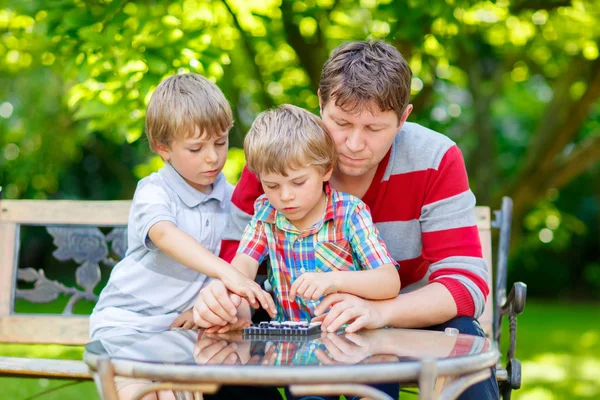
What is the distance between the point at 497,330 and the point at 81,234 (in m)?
1.84

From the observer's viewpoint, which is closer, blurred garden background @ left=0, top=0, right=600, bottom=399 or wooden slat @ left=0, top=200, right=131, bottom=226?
wooden slat @ left=0, top=200, right=131, bottom=226

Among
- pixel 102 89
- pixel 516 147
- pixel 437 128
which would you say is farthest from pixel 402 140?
pixel 516 147

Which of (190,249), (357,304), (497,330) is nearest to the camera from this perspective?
(357,304)

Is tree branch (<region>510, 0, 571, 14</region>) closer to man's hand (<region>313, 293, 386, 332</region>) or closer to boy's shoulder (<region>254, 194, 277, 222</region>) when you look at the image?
boy's shoulder (<region>254, 194, 277, 222</region>)

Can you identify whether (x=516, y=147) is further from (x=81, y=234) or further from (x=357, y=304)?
(x=357, y=304)

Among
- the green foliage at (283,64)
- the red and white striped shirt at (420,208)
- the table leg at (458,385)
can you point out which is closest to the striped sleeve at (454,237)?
the red and white striped shirt at (420,208)

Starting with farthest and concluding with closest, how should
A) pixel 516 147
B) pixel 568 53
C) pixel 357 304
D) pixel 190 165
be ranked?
1. pixel 516 147
2. pixel 568 53
3. pixel 190 165
4. pixel 357 304

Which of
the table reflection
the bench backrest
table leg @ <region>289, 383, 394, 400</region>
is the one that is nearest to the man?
the table reflection

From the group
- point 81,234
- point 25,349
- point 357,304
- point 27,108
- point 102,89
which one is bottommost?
point 25,349

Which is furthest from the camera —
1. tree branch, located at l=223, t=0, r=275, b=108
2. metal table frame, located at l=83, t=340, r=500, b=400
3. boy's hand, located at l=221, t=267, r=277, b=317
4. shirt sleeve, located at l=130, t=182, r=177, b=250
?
tree branch, located at l=223, t=0, r=275, b=108

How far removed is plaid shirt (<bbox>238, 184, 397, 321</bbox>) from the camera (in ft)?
7.73

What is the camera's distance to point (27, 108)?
8008mm

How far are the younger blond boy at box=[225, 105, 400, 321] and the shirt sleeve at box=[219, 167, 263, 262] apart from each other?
0.15m

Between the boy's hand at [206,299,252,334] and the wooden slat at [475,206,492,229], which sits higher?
the boy's hand at [206,299,252,334]
